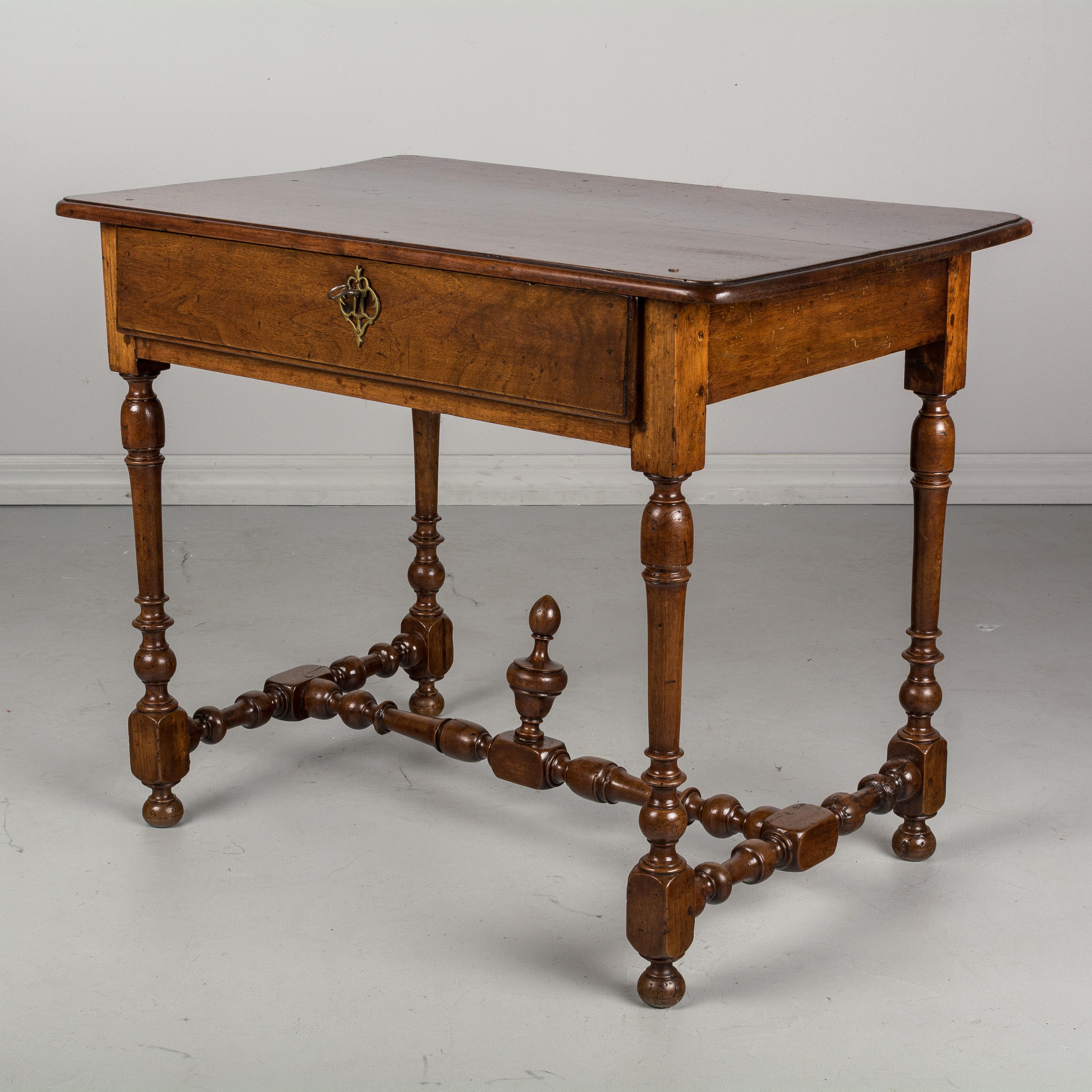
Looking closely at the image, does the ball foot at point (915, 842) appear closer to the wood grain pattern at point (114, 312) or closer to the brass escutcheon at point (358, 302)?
the brass escutcheon at point (358, 302)

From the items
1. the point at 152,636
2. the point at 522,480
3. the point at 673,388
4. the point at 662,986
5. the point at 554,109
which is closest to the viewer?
the point at 673,388

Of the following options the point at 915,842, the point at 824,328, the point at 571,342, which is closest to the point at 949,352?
the point at 824,328

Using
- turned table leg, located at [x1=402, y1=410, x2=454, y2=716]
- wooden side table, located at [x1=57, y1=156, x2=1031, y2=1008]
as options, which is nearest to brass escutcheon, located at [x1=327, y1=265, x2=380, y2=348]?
wooden side table, located at [x1=57, y1=156, x2=1031, y2=1008]

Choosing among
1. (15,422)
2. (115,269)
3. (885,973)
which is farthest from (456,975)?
(15,422)

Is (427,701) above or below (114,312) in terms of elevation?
below

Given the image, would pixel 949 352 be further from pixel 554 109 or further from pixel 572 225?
pixel 554 109

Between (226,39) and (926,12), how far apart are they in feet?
7.11

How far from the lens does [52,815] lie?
9.76 feet

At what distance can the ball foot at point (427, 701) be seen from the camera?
3451 millimetres

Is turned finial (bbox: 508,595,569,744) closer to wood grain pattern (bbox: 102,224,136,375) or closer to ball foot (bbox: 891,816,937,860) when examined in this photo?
ball foot (bbox: 891,816,937,860)

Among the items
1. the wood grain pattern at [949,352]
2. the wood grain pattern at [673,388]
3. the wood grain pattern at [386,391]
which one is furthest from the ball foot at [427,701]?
the wood grain pattern at [673,388]

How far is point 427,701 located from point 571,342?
1.48 metres

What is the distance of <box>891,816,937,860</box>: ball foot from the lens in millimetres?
2814

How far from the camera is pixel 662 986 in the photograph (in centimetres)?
235
